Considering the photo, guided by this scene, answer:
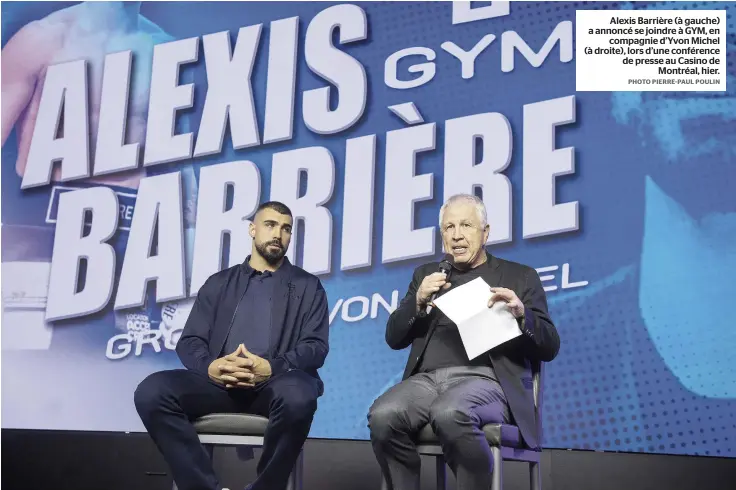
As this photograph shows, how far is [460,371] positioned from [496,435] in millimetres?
307

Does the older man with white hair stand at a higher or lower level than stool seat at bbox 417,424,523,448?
higher

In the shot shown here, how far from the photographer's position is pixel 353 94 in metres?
4.65

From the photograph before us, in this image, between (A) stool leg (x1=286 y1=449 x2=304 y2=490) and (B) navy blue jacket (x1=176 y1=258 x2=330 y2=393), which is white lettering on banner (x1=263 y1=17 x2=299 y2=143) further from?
(A) stool leg (x1=286 y1=449 x2=304 y2=490)

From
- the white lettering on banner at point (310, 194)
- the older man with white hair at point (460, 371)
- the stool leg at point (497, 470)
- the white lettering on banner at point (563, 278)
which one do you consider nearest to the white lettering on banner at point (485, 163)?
the white lettering on banner at point (563, 278)

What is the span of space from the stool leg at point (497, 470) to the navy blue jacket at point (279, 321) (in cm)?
72

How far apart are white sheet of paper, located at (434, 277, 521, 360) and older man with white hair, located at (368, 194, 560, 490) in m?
0.04

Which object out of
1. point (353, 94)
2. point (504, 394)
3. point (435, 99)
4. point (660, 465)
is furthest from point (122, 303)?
point (660, 465)

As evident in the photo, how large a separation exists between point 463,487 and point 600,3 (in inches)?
103

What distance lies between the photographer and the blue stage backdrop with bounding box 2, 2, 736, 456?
416 cm

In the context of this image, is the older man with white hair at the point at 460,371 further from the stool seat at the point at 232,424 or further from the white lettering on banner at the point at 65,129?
the white lettering on banner at the point at 65,129

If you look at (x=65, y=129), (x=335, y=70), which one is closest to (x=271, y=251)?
(x=335, y=70)

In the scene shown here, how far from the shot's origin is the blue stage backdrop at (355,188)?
4.16 m

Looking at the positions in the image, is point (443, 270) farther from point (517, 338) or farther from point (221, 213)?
point (221, 213)

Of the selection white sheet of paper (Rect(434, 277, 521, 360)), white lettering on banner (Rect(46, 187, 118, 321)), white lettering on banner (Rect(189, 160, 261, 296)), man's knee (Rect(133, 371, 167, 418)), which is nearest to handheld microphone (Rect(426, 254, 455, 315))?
white sheet of paper (Rect(434, 277, 521, 360))
